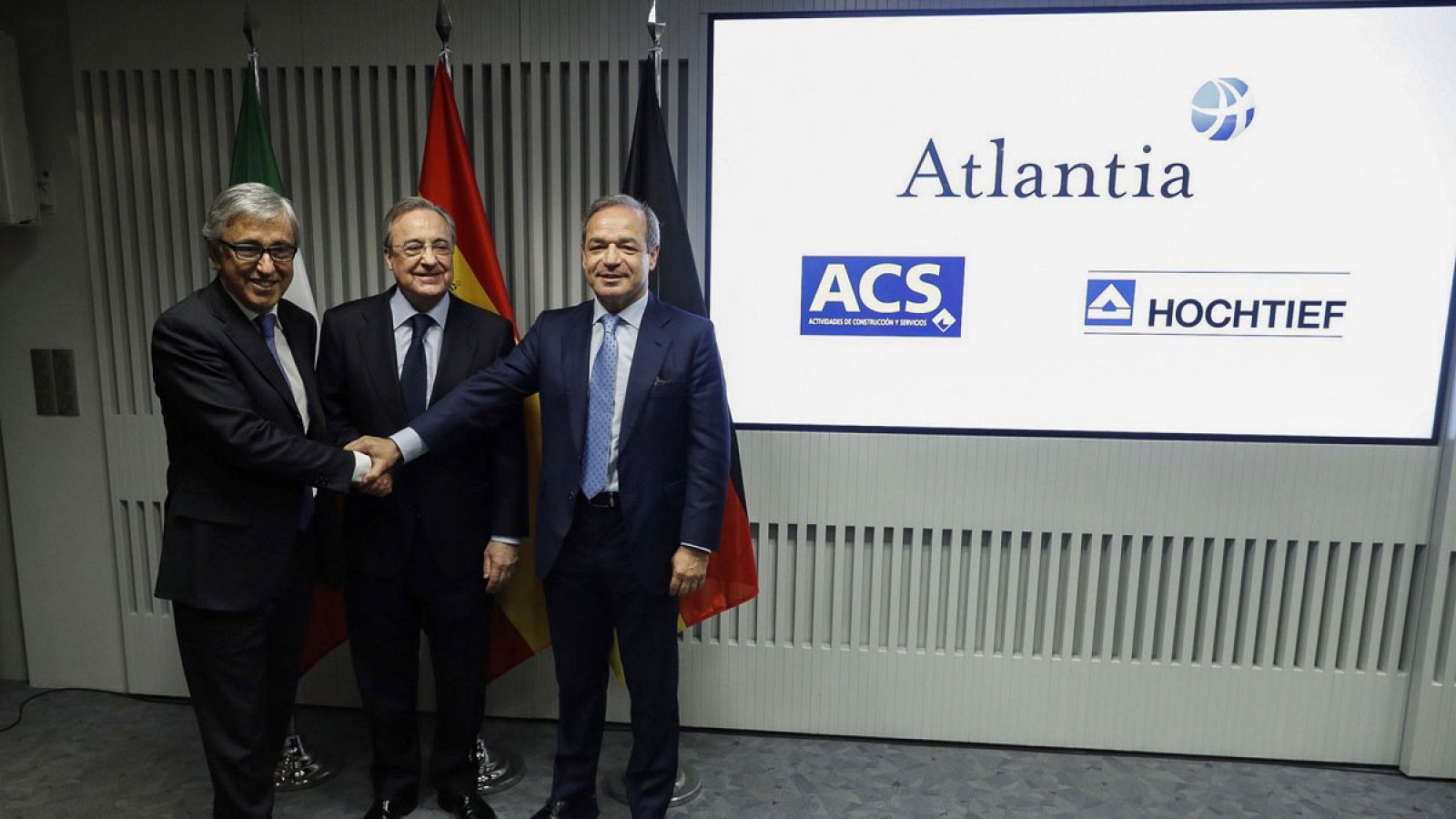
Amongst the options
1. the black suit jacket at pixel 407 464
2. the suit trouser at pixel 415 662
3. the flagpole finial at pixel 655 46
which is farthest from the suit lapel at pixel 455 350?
the flagpole finial at pixel 655 46

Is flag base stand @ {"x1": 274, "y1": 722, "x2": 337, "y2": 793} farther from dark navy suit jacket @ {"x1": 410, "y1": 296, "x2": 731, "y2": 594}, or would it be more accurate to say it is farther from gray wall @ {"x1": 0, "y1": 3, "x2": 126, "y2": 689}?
dark navy suit jacket @ {"x1": 410, "y1": 296, "x2": 731, "y2": 594}

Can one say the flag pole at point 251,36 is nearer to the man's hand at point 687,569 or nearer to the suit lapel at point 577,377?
the suit lapel at point 577,377

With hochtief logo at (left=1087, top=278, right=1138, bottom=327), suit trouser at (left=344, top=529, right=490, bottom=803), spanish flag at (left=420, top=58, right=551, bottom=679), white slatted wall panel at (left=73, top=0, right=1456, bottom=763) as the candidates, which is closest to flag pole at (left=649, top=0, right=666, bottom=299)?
white slatted wall panel at (left=73, top=0, right=1456, bottom=763)

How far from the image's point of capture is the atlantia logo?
2811 mm

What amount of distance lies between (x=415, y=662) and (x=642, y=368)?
113cm

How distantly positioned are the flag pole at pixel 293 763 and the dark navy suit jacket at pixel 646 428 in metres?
1.20

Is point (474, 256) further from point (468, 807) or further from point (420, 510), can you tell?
point (468, 807)

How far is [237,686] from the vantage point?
214 cm

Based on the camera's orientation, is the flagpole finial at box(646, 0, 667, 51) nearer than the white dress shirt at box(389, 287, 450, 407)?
No

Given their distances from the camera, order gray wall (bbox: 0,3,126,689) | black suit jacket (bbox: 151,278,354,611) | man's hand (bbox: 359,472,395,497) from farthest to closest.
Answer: gray wall (bbox: 0,3,126,689)
man's hand (bbox: 359,472,395,497)
black suit jacket (bbox: 151,278,354,611)

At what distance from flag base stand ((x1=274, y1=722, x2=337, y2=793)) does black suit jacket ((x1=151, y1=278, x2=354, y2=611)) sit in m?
0.92

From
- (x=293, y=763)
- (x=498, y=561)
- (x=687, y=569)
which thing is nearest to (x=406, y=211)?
(x=498, y=561)

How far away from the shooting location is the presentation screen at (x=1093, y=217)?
2645 millimetres

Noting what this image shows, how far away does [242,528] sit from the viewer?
210 cm
